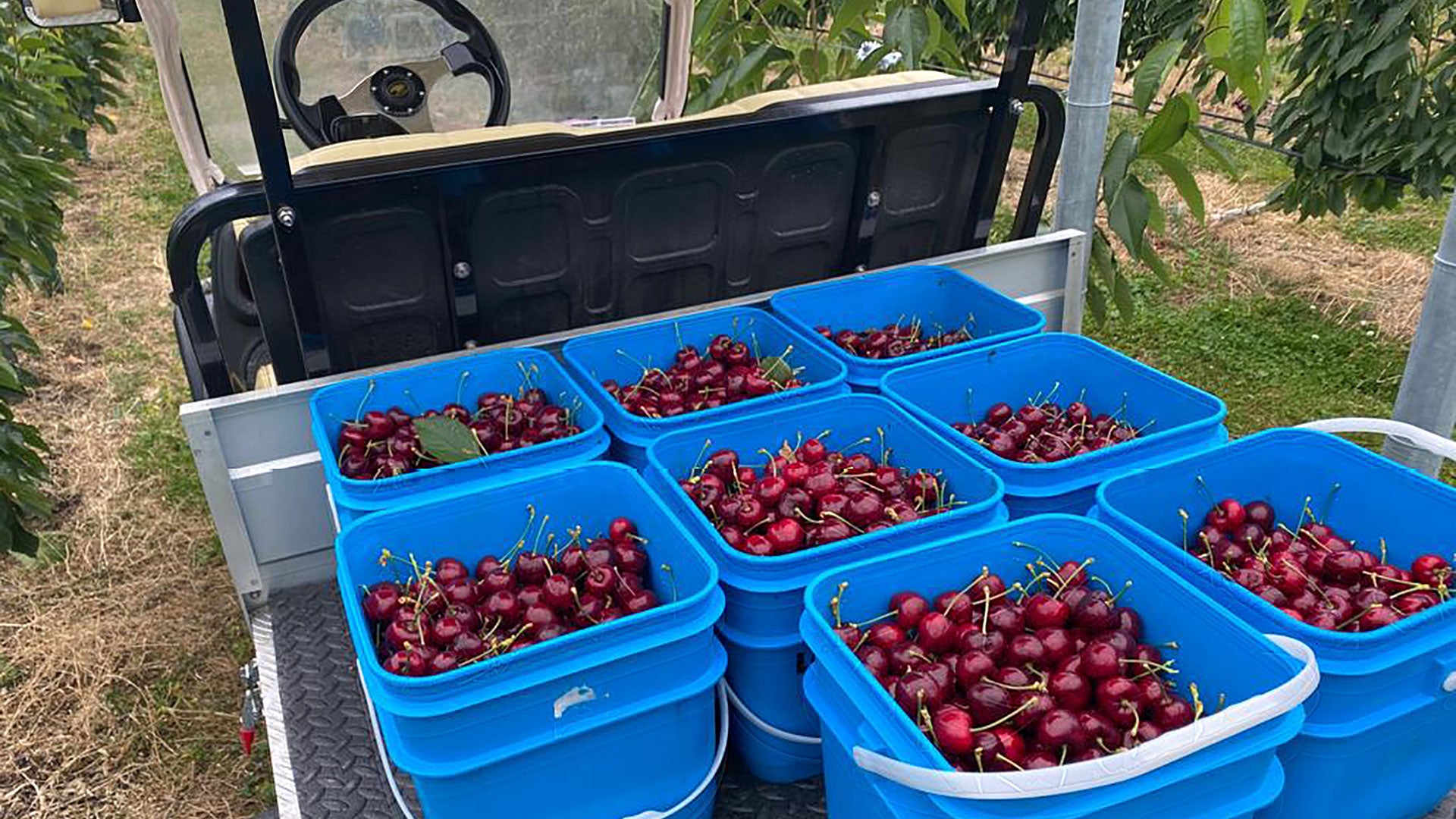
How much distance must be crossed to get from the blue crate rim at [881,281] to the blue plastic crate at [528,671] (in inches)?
27.1

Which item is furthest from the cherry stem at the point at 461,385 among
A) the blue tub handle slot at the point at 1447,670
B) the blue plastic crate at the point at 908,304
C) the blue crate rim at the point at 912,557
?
the blue tub handle slot at the point at 1447,670

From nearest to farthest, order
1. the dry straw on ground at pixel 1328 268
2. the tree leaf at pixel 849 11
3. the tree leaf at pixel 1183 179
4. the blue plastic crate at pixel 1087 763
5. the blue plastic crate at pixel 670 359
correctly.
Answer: the blue plastic crate at pixel 1087 763, the blue plastic crate at pixel 670 359, the tree leaf at pixel 1183 179, the tree leaf at pixel 849 11, the dry straw on ground at pixel 1328 268

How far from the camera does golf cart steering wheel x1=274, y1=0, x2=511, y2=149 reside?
2402mm

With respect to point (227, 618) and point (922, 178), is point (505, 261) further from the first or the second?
point (227, 618)

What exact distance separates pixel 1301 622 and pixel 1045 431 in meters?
0.68

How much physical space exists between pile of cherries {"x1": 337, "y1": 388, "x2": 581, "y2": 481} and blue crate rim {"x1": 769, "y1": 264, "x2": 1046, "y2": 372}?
578 mm

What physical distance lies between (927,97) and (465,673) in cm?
168

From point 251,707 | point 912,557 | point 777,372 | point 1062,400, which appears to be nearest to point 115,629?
point 251,707

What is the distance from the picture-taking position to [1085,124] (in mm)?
2695

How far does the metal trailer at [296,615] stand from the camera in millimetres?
1679

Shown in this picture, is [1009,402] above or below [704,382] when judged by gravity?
below

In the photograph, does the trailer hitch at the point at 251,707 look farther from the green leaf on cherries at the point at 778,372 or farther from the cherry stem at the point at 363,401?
the green leaf on cherries at the point at 778,372

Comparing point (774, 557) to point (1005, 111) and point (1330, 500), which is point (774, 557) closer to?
point (1330, 500)

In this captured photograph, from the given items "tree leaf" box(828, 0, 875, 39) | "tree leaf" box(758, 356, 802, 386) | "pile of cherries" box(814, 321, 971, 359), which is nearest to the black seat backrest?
"pile of cherries" box(814, 321, 971, 359)
